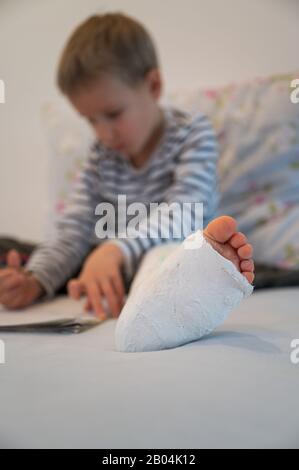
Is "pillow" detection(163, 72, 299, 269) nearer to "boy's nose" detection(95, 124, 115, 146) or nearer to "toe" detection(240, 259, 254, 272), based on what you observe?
"boy's nose" detection(95, 124, 115, 146)

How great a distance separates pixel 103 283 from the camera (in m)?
0.75

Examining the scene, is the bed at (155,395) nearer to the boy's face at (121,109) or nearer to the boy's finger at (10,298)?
the boy's finger at (10,298)

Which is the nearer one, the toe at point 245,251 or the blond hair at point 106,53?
the toe at point 245,251

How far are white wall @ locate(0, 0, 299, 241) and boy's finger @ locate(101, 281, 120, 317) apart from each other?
0.58 metres

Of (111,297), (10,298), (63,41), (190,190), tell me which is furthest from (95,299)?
(63,41)

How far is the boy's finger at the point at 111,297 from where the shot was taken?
2.32 feet

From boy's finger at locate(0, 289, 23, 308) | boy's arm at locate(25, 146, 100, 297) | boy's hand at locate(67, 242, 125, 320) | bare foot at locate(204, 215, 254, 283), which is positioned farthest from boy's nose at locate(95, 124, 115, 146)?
bare foot at locate(204, 215, 254, 283)

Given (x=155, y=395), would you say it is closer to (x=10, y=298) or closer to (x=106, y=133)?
(x=10, y=298)

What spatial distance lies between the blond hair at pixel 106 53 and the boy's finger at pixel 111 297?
370mm

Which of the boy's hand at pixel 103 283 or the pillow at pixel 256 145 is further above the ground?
the pillow at pixel 256 145

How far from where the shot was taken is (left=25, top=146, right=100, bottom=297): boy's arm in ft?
2.95

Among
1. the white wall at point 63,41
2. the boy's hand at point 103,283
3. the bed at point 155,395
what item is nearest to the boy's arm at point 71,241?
the boy's hand at point 103,283

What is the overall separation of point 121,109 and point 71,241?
0.85ft
